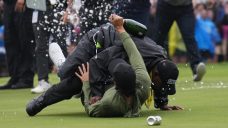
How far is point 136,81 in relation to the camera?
902 cm

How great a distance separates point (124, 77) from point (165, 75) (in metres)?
0.55

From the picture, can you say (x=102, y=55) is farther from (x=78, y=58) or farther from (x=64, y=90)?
(x=64, y=90)

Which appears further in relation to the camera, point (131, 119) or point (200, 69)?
point (200, 69)

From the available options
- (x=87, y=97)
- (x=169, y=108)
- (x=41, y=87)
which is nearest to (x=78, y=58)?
(x=87, y=97)

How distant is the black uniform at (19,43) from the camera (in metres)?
14.3

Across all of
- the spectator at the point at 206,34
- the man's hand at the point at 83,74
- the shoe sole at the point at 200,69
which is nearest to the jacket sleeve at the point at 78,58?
the man's hand at the point at 83,74

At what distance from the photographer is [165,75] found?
30.0 ft

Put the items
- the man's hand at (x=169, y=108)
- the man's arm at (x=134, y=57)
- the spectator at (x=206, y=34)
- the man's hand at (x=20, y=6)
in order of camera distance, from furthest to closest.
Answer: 1. the spectator at (x=206, y=34)
2. the man's hand at (x=20, y=6)
3. the man's hand at (x=169, y=108)
4. the man's arm at (x=134, y=57)

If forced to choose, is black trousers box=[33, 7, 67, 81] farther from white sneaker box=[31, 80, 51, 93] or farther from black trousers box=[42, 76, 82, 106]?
black trousers box=[42, 76, 82, 106]

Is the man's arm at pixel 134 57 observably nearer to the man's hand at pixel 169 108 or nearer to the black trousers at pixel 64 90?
the black trousers at pixel 64 90

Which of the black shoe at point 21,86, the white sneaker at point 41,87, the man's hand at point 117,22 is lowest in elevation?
the black shoe at point 21,86

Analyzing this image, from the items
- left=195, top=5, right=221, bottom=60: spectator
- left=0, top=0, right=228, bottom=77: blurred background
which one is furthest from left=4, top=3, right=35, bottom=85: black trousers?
left=195, top=5, right=221, bottom=60: spectator

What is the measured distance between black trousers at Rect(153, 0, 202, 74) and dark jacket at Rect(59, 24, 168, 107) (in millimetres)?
5196

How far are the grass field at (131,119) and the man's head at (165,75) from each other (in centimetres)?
33
